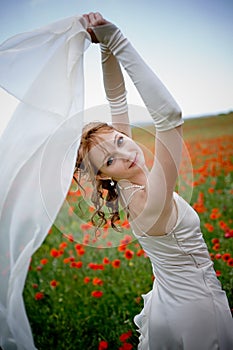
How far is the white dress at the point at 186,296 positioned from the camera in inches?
53.2

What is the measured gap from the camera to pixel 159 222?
4.25 feet

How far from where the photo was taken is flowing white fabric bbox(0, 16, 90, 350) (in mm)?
1357

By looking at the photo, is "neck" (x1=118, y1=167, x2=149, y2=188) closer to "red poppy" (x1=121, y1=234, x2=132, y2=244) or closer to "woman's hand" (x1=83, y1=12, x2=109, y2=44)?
"red poppy" (x1=121, y1=234, x2=132, y2=244)

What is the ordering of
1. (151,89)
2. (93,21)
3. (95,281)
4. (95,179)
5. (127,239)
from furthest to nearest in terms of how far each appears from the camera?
(95,281) → (127,239) → (95,179) → (93,21) → (151,89)

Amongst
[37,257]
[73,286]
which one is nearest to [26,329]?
[73,286]

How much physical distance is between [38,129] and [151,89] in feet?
1.56

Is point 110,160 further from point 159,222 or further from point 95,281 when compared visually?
point 95,281

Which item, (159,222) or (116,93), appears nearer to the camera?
(159,222)

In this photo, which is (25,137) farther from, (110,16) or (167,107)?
(110,16)

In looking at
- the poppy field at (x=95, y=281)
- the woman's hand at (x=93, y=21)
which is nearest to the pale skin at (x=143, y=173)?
the woman's hand at (x=93, y=21)

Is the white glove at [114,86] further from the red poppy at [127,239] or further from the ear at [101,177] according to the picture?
the red poppy at [127,239]

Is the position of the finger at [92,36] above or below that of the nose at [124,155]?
above

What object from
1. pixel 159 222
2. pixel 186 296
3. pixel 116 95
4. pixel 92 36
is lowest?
pixel 186 296

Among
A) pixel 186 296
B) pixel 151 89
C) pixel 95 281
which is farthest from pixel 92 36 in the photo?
pixel 95 281
